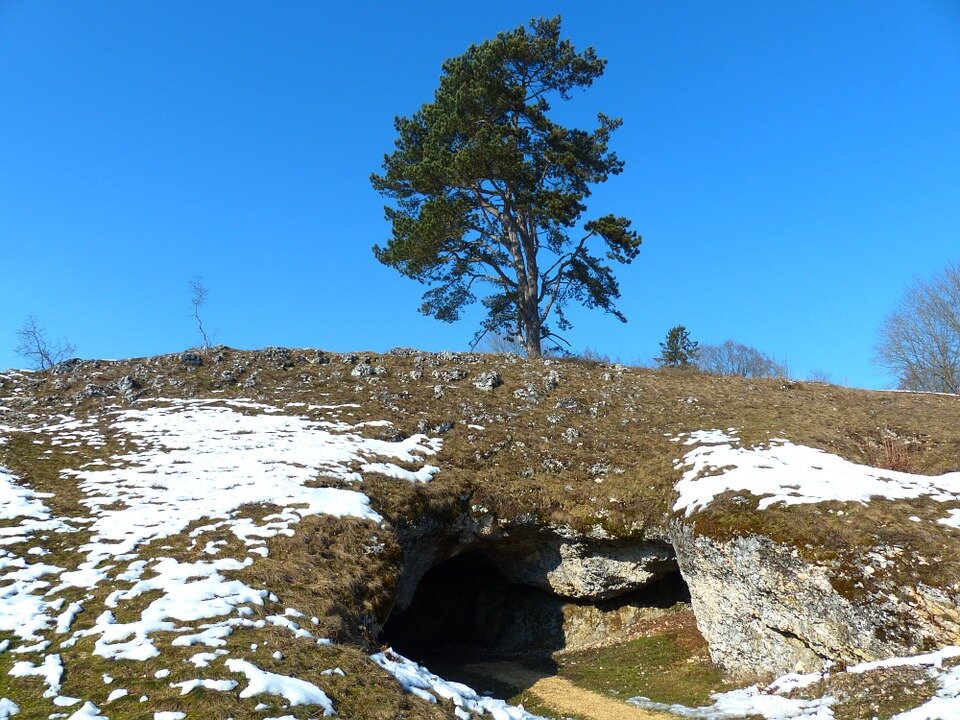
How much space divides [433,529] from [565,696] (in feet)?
17.3

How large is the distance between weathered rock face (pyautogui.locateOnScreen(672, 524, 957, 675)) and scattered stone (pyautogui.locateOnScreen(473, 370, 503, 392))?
10.8 metres

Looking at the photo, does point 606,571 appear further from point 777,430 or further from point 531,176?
point 531,176

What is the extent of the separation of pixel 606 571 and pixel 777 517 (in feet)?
18.1

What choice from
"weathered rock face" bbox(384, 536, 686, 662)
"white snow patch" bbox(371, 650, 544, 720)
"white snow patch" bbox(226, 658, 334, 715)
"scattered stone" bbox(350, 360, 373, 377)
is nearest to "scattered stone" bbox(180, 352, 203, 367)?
"scattered stone" bbox(350, 360, 373, 377)

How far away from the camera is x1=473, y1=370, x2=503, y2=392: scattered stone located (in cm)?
2531

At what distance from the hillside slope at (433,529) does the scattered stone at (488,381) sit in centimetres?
22

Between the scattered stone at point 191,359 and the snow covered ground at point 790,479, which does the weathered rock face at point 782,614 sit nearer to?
the snow covered ground at point 790,479

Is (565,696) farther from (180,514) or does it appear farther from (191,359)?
(191,359)

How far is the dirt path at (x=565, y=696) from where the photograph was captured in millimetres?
Result: 13281

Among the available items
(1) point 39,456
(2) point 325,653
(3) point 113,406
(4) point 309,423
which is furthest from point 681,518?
(3) point 113,406

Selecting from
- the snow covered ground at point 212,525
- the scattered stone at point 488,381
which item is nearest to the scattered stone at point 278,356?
the snow covered ground at point 212,525

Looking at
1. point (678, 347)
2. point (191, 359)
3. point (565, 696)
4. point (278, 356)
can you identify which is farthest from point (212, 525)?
point (678, 347)

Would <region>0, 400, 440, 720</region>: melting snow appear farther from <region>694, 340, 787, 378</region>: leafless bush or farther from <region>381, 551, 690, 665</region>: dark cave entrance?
<region>694, 340, 787, 378</region>: leafless bush

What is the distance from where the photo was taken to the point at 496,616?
20656mm
